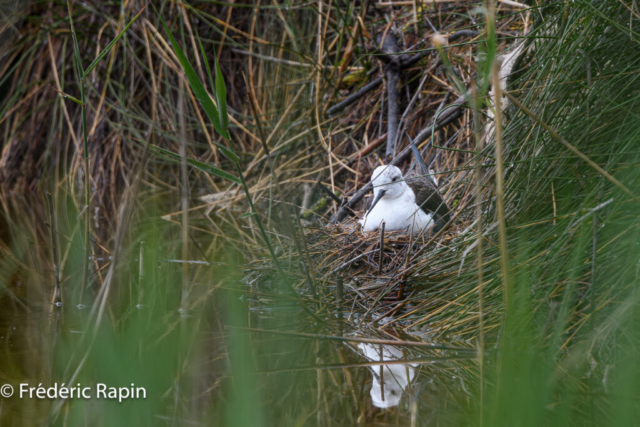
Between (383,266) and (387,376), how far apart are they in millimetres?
852

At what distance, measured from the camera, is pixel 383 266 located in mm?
2387

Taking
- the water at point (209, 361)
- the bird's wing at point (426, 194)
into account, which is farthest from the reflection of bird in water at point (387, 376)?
the bird's wing at point (426, 194)

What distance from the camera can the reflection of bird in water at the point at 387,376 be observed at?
144 cm

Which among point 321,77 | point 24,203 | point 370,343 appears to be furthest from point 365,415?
point 24,203

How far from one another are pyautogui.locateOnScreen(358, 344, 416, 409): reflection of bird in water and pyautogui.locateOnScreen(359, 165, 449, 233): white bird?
892 mm

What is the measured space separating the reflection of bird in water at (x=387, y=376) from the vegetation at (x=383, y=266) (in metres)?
0.02

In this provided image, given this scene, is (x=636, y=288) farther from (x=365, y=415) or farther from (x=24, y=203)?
(x=24, y=203)

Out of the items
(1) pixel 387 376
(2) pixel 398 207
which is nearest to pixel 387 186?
(2) pixel 398 207

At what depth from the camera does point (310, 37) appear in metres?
4.11

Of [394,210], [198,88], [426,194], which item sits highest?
[426,194]

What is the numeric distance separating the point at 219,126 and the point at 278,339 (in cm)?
69

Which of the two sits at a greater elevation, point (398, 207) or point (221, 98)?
point (398, 207)

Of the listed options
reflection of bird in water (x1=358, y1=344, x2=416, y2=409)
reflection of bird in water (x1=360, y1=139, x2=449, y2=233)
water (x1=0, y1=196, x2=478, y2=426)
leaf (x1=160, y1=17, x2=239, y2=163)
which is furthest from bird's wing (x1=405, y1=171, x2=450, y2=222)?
leaf (x1=160, y1=17, x2=239, y2=163)

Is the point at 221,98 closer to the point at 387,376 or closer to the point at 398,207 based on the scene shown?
→ the point at 387,376
